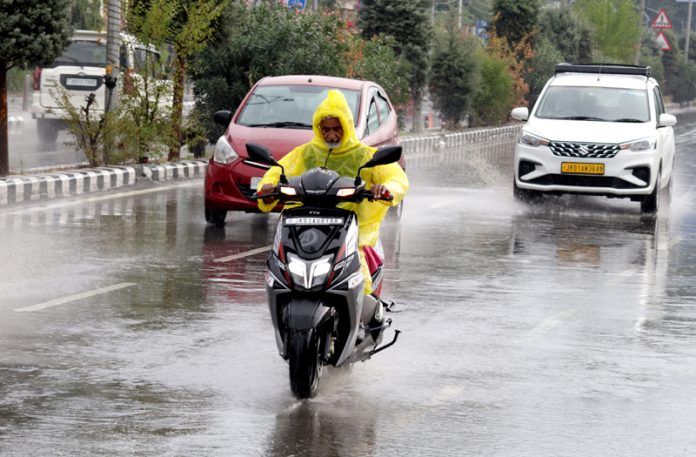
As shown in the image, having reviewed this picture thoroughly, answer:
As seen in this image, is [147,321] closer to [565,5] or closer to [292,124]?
[292,124]

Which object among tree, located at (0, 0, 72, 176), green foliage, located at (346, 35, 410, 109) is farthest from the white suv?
green foliage, located at (346, 35, 410, 109)

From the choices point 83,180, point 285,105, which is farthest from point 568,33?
point 285,105

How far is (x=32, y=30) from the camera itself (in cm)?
2000

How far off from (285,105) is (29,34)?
427 centimetres

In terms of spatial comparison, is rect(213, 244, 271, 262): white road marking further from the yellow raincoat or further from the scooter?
the scooter

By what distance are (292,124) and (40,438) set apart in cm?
1053

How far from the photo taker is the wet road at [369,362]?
23.3 ft

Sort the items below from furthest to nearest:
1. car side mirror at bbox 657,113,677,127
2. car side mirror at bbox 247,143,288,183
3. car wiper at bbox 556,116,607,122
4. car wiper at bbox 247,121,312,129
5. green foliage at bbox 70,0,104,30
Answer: green foliage at bbox 70,0,104,30
car wiper at bbox 556,116,607,122
car side mirror at bbox 657,113,677,127
car wiper at bbox 247,121,312,129
car side mirror at bbox 247,143,288,183

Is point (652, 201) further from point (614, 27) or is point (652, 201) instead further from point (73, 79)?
point (614, 27)

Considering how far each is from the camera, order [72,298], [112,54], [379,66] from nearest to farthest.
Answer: [72,298]
[112,54]
[379,66]

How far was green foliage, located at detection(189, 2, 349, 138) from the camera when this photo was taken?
25.8 metres

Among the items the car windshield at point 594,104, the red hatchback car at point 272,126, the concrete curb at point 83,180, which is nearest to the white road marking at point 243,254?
the red hatchback car at point 272,126

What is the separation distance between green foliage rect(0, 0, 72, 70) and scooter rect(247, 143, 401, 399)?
40.7 ft

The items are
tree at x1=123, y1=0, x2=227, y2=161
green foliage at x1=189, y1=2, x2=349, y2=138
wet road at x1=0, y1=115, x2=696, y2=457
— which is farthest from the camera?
green foliage at x1=189, y1=2, x2=349, y2=138
